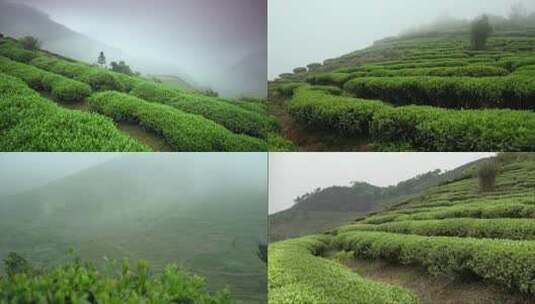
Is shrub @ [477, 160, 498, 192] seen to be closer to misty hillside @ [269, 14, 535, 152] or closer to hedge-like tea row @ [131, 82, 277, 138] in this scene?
misty hillside @ [269, 14, 535, 152]

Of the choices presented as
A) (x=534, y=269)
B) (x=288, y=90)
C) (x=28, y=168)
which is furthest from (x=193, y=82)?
(x=534, y=269)

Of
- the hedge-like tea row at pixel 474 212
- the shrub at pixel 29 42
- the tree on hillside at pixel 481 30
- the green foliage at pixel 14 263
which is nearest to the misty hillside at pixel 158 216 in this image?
the green foliage at pixel 14 263

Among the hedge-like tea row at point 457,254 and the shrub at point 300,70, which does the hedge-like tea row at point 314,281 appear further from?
the shrub at point 300,70

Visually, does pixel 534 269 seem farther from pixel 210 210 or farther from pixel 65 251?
pixel 65 251

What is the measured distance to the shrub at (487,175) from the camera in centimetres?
464

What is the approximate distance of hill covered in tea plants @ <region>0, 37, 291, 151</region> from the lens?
4977 millimetres

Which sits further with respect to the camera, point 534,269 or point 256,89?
point 256,89

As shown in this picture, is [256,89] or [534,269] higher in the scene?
[256,89]

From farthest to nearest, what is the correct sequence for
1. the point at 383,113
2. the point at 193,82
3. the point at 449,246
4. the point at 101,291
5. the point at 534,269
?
the point at 193,82 < the point at 383,113 < the point at 449,246 < the point at 534,269 < the point at 101,291

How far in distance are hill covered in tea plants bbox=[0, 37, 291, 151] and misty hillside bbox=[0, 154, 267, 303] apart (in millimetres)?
174

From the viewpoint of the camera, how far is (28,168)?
493 cm

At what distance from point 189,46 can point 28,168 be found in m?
1.83

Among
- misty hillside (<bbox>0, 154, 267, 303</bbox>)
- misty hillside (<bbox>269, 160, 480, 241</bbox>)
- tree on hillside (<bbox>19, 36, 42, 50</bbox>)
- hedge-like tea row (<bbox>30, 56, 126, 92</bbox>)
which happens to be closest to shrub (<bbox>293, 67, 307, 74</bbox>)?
misty hillside (<bbox>0, 154, 267, 303</bbox>)

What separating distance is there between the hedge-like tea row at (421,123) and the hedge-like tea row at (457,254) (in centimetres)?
79
